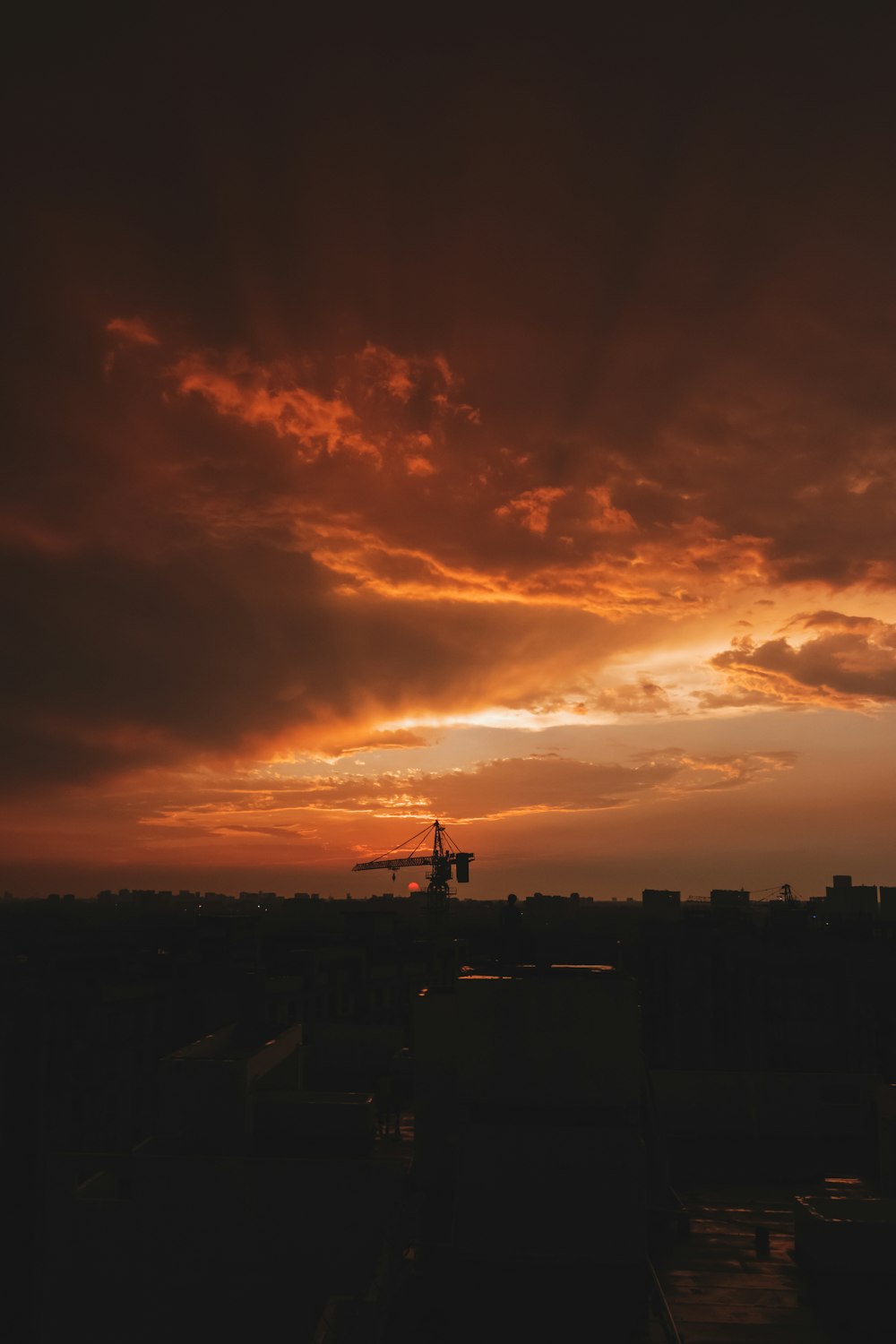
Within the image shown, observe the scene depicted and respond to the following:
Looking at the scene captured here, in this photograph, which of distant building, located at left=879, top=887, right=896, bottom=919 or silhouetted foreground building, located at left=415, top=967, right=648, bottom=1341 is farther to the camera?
distant building, located at left=879, top=887, right=896, bottom=919

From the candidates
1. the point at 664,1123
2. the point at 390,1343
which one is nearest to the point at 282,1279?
the point at 390,1343

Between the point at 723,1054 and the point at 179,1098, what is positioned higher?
the point at 179,1098

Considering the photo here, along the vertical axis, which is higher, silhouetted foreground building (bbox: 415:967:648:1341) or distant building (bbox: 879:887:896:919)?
distant building (bbox: 879:887:896:919)

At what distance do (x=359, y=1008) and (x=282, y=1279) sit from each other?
103ft

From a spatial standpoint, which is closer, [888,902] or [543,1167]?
[543,1167]

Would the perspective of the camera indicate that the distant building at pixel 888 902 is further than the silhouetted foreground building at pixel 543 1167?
Yes

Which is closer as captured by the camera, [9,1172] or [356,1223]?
[356,1223]

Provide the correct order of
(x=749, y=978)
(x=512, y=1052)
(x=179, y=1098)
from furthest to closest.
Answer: (x=749, y=978), (x=179, y=1098), (x=512, y=1052)

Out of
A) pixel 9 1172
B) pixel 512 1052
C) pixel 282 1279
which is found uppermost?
pixel 512 1052

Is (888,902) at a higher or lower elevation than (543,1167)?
higher

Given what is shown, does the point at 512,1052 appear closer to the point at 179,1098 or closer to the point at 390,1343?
the point at 390,1343

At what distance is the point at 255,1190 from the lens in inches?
742

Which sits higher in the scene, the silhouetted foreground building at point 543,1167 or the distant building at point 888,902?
the distant building at point 888,902

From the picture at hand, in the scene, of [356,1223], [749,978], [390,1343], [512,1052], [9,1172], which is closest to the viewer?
[390,1343]
